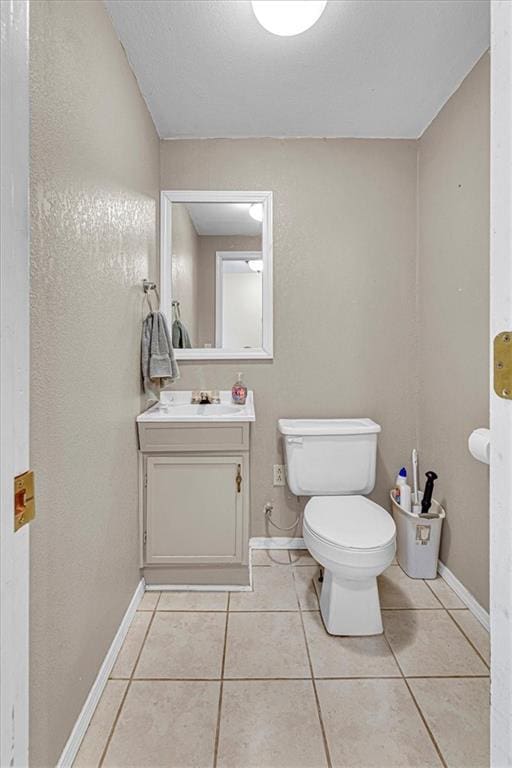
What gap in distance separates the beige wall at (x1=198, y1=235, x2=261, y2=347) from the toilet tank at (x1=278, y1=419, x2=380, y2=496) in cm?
73

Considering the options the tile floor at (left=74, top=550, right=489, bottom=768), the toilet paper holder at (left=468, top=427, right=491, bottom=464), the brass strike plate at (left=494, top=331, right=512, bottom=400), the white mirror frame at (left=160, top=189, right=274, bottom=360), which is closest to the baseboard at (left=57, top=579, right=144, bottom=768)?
the tile floor at (left=74, top=550, right=489, bottom=768)

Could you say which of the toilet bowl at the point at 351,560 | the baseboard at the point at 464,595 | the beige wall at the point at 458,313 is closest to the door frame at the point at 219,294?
the beige wall at the point at 458,313

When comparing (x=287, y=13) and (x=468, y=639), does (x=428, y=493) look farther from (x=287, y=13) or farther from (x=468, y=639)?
(x=287, y=13)

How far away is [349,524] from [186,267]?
1646 millimetres

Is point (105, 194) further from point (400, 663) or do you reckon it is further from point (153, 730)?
point (400, 663)

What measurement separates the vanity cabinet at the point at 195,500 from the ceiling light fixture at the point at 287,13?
1565mm

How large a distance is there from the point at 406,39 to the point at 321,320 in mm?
1281

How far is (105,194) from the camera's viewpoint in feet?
5.02

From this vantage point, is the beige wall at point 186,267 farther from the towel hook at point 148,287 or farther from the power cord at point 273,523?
the power cord at point 273,523

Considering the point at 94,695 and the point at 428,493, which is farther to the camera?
the point at 428,493

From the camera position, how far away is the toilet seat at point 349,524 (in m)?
1.65

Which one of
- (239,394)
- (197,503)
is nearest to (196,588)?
(197,503)

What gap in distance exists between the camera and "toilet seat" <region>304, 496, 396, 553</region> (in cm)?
165

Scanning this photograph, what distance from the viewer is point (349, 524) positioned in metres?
1.79
